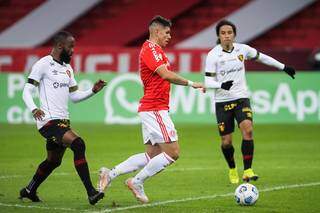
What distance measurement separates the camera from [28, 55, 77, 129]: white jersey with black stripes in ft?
36.9

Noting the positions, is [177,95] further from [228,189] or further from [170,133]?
[170,133]

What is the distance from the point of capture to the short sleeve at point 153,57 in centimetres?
1112

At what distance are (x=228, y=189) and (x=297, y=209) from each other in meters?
2.07

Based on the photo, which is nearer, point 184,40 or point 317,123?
point 317,123

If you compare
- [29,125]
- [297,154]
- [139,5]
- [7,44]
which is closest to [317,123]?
[297,154]

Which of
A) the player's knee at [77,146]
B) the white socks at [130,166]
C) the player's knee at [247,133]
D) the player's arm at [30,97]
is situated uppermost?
the player's arm at [30,97]

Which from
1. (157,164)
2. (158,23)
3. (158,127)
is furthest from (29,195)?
(158,23)

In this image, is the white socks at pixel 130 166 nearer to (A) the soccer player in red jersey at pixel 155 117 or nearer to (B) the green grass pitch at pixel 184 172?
(A) the soccer player in red jersey at pixel 155 117

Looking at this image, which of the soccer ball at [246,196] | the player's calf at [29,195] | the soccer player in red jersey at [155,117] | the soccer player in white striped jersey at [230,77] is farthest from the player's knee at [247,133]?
the player's calf at [29,195]

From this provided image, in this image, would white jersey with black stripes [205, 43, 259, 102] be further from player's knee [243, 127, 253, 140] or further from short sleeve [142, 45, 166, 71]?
short sleeve [142, 45, 166, 71]

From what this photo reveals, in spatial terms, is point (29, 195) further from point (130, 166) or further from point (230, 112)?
point (230, 112)

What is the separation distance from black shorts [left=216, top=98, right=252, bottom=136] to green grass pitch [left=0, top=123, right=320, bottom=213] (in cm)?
82

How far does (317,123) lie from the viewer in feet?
77.4

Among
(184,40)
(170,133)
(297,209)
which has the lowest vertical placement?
(297,209)
